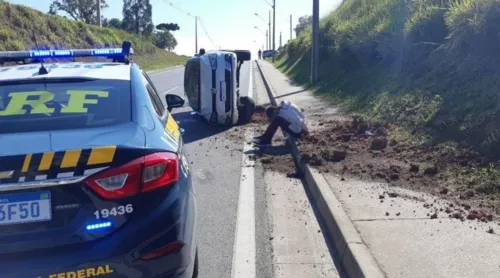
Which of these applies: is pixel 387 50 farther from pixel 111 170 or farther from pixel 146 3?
pixel 146 3

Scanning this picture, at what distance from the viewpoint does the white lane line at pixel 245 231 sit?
429 centimetres

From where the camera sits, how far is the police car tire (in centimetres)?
1226

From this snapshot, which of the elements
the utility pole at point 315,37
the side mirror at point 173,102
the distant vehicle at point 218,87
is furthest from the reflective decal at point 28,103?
the utility pole at point 315,37

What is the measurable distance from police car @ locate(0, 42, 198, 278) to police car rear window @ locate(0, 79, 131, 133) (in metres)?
0.02

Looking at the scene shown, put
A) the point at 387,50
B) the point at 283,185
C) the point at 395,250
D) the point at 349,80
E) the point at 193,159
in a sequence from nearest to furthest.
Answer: the point at 395,250 → the point at 283,185 → the point at 193,159 → the point at 387,50 → the point at 349,80

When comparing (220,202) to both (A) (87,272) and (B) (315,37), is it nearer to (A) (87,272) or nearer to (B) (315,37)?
(A) (87,272)

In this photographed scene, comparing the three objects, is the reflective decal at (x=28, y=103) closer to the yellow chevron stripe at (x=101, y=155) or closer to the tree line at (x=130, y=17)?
the yellow chevron stripe at (x=101, y=155)

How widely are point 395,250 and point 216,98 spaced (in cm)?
767

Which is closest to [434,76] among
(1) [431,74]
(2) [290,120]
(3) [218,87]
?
(1) [431,74]

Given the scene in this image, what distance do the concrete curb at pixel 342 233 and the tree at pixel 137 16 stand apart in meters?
93.4

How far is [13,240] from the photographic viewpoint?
2750mm

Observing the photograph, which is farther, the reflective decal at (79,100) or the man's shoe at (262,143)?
the man's shoe at (262,143)

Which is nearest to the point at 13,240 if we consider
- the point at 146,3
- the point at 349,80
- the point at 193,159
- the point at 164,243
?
the point at 164,243

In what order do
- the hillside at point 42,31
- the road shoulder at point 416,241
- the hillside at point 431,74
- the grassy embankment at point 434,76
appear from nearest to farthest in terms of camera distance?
the road shoulder at point 416,241 → the grassy embankment at point 434,76 → the hillside at point 431,74 → the hillside at point 42,31
